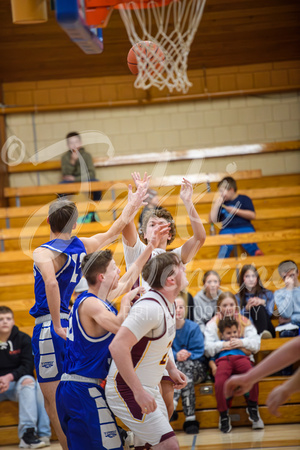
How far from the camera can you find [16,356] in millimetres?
5957

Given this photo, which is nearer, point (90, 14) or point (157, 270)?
point (157, 270)

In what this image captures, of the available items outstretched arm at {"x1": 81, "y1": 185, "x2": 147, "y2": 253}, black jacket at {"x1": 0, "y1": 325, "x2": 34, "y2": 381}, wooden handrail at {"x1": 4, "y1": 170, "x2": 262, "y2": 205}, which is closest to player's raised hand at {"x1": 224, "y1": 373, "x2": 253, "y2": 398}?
outstretched arm at {"x1": 81, "y1": 185, "x2": 147, "y2": 253}

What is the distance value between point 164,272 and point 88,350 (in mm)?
665

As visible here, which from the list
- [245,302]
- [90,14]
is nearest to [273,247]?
[245,302]

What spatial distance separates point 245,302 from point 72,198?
429cm

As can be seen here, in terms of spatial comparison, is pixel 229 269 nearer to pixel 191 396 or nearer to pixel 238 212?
pixel 238 212

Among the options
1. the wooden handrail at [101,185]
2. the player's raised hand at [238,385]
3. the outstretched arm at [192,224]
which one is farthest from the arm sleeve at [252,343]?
the wooden handrail at [101,185]

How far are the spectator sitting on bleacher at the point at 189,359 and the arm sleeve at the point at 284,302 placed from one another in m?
0.92

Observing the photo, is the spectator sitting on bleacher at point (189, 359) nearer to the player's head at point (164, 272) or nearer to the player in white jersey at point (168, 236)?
the player in white jersey at point (168, 236)

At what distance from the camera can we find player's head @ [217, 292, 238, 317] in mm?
5891

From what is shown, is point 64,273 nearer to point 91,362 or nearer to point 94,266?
point 94,266

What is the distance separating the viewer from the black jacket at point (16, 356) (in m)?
5.92

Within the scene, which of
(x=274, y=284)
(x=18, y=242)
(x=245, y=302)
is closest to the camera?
(x=245, y=302)

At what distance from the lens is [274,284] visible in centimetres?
695
